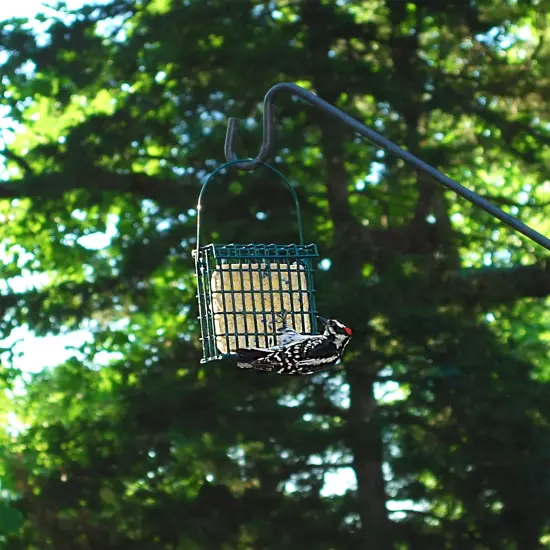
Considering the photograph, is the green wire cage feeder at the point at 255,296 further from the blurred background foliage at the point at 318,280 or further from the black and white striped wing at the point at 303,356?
the blurred background foliage at the point at 318,280

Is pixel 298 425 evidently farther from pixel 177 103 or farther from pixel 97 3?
pixel 97 3

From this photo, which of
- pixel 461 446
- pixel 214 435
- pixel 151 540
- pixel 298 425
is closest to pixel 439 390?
pixel 461 446

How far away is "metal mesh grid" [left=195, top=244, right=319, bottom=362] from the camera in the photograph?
4418mm

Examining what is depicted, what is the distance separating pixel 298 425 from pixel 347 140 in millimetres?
2279

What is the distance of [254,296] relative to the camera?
450 centimetres

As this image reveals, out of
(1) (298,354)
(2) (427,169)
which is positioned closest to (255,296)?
(1) (298,354)

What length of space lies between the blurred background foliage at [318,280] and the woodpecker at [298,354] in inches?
184

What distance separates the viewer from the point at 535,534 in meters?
9.14

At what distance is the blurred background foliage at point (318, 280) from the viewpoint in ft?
29.5

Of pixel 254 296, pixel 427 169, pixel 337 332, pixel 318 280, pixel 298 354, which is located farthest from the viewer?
pixel 318 280

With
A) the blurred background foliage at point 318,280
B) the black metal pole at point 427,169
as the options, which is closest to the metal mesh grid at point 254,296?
the black metal pole at point 427,169

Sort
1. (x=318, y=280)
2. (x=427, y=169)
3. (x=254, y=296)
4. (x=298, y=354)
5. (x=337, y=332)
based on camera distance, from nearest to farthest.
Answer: (x=427, y=169)
(x=298, y=354)
(x=337, y=332)
(x=254, y=296)
(x=318, y=280)

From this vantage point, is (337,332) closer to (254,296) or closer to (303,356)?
(303,356)

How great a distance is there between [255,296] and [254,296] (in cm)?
2
